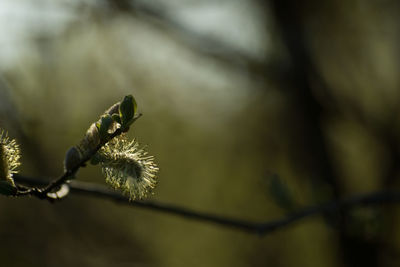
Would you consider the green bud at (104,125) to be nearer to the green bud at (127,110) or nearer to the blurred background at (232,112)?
the green bud at (127,110)

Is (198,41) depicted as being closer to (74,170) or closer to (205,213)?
(205,213)

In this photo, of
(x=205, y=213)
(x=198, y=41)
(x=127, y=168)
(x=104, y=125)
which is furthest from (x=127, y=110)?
(x=198, y=41)

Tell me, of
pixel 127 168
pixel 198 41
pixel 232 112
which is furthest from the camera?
pixel 232 112

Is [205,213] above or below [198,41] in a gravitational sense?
below

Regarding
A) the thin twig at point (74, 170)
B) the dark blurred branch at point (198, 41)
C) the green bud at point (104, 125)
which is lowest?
the thin twig at point (74, 170)

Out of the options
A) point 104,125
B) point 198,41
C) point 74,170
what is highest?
point 198,41

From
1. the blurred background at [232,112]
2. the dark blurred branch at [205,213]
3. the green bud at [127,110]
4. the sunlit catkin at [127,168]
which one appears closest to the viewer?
the green bud at [127,110]

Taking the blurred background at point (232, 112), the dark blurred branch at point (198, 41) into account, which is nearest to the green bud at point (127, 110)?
the blurred background at point (232, 112)

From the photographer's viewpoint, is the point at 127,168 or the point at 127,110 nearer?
the point at 127,110

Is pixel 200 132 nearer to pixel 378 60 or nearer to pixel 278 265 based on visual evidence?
pixel 278 265

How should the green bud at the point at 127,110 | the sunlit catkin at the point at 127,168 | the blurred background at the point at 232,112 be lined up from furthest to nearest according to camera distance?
the blurred background at the point at 232,112, the sunlit catkin at the point at 127,168, the green bud at the point at 127,110
